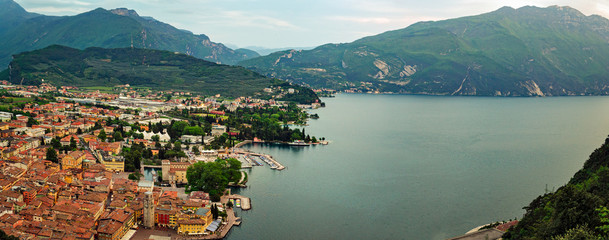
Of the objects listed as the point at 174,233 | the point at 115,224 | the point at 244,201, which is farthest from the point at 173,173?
the point at 115,224

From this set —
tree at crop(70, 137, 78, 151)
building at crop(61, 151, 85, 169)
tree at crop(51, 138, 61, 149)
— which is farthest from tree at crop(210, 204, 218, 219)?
tree at crop(51, 138, 61, 149)

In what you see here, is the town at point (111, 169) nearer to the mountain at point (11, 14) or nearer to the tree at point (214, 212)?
the tree at point (214, 212)

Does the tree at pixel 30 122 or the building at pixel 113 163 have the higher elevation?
the tree at pixel 30 122

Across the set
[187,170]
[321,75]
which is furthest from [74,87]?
[321,75]

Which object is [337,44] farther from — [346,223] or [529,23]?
[346,223]

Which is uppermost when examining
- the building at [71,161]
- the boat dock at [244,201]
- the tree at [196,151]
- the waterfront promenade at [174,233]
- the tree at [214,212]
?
the building at [71,161]

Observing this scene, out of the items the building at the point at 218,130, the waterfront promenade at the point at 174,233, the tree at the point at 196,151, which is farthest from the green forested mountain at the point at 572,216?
the building at the point at 218,130
